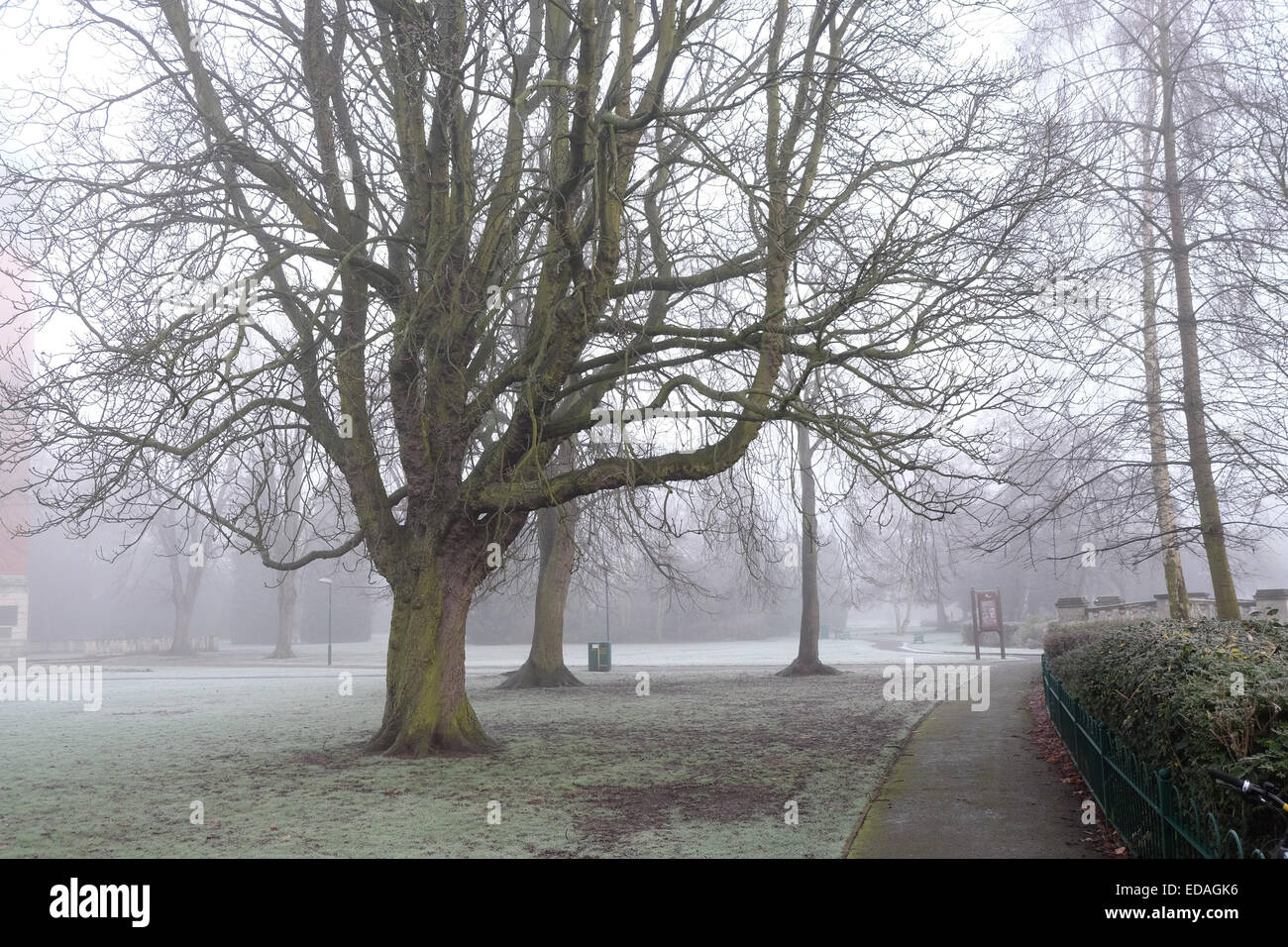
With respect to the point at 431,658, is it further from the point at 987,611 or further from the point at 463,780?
the point at 987,611

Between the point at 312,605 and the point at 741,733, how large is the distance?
62.7 meters

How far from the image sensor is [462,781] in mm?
10469

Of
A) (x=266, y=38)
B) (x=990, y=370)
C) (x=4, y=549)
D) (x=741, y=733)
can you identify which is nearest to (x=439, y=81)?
(x=266, y=38)

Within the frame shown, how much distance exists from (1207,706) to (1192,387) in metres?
9.82

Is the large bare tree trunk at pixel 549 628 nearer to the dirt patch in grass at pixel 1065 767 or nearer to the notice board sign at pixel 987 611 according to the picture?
the dirt patch in grass at pixel 1065 767

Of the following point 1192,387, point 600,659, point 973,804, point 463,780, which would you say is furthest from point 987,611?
point 463,780

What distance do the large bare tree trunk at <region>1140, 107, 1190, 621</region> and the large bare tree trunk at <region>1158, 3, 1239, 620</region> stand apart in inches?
13.6

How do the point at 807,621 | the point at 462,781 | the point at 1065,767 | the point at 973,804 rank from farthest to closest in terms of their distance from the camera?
the point at 807,621 → the point at 1065,767 → the point at 462,781 → the point at 973,804

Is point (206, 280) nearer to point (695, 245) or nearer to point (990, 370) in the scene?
point (695, 245)

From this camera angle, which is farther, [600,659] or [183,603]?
[183,603]

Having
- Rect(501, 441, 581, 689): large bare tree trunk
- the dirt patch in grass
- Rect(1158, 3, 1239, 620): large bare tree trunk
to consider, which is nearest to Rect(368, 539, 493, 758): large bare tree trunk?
the dirt patch in grass

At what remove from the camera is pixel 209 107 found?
12219mm

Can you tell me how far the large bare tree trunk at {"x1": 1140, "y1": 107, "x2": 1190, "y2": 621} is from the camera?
1392 centimetres

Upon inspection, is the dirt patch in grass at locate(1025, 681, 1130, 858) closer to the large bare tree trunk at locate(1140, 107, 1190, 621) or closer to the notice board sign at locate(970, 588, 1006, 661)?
the large bare tree trunk at locate(1140, 107, 1190, 621)
